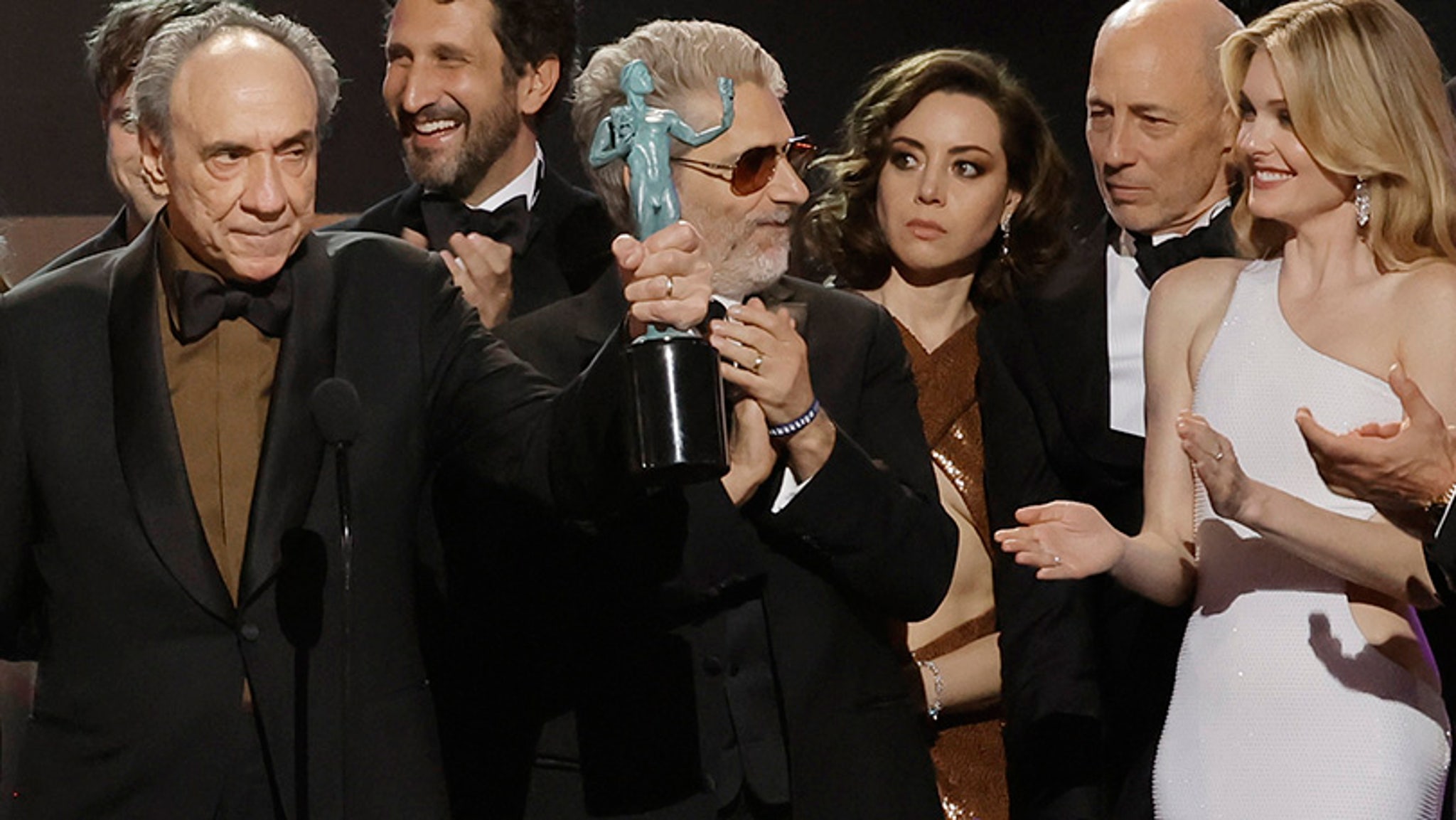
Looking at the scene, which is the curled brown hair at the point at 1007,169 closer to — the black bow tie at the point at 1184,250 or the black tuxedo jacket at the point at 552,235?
the black bow tie at the point at 1184,250

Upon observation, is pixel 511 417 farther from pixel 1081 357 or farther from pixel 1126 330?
pixel 1126 330

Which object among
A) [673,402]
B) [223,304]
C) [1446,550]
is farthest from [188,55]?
[1446,550]

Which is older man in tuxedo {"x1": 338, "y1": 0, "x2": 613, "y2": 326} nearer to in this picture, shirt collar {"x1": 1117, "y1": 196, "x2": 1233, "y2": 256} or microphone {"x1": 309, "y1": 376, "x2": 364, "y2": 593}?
shirt collar {"x1": 1117, "y1": 196, "x2": 1233, "y2": 256}

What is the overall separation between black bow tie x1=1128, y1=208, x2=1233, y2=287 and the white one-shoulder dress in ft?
2.20

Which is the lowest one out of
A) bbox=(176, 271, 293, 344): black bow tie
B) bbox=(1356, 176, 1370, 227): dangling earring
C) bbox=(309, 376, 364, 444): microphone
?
bbox=(1356, 176, 1370, 227): dangling earring

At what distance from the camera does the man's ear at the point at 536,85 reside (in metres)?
4.28

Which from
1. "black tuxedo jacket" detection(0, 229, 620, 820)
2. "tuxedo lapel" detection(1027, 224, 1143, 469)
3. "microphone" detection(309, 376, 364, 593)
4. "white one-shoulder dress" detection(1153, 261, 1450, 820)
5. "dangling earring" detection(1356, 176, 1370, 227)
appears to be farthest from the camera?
"tuxedo lapel" detection(1027, 224, 1143, 469)

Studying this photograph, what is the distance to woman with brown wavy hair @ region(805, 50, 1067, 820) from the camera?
3.67 m

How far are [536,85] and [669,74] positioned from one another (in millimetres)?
1236

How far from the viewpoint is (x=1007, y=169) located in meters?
3.89

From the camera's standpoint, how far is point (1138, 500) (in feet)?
11.5

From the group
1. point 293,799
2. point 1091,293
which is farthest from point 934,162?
point 293,799

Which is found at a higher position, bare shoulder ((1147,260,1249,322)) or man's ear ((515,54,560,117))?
man's ear ((515,54,560,117))

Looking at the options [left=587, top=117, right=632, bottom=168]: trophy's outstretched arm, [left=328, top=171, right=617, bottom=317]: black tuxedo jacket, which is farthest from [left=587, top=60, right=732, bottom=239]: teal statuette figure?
[left=328, top=171, right=617, bottom=317]: black tuxedo jacket
